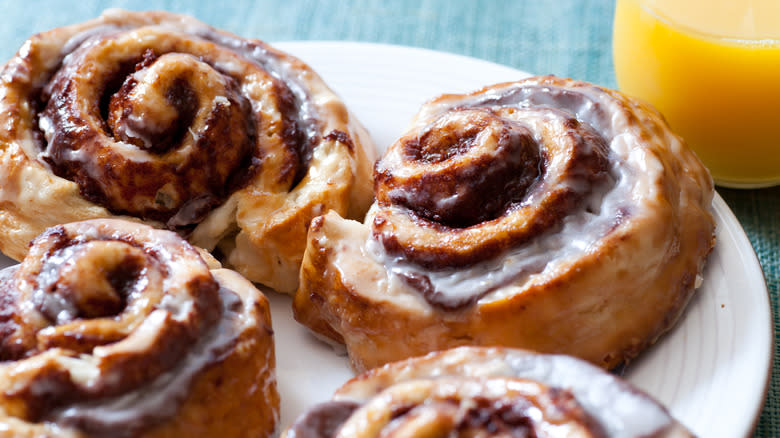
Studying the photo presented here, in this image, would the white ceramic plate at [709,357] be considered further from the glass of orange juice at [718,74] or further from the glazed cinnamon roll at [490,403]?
the glass of orange juice at [718,74]

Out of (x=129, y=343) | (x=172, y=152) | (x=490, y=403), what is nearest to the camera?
(x=490, y=403)

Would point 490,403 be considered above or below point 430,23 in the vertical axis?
above

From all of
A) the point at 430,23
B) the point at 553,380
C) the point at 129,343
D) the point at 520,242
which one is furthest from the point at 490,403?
the point at 430,23

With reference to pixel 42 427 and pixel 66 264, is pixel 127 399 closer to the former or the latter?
pixel 42 427

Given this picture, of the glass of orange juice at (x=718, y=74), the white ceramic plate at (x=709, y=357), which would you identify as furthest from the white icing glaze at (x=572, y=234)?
the glass of orange juice at (x=718, y=74)

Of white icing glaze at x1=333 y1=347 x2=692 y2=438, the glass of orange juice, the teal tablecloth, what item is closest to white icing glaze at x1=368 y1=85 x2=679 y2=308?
white icing glaze at x1=333 y1=347 x2=692 y2=438

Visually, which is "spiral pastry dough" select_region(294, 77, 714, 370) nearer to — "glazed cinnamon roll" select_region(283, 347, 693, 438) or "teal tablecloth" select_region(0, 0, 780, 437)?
"glazed cinnamon roll" select_region(283, 347, 693, 438)

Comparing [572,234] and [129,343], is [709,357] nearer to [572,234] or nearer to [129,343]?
[572,234]
